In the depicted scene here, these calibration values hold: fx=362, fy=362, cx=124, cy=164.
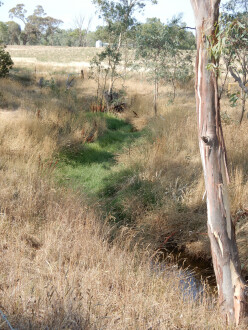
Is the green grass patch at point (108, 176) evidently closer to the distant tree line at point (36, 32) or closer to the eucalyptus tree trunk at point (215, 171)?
the eucalyptus tree trunk at point (215, 171)

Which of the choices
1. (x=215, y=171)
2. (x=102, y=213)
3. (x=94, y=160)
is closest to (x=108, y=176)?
(x=94, y=160)

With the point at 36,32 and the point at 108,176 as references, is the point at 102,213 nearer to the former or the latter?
the point at 108,176

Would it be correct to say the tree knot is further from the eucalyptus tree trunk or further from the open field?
the open field

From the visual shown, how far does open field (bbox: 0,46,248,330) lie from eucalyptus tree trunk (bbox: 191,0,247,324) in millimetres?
243

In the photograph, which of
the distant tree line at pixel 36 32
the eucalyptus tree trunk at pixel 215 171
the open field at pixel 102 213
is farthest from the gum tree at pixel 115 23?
the distant tree line at pixel 36 32

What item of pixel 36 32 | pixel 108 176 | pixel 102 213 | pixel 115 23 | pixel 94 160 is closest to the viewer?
pixel 102 213

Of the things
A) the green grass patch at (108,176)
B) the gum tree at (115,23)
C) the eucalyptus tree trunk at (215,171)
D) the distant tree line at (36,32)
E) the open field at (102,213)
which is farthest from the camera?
the distant tree line at (36,32)

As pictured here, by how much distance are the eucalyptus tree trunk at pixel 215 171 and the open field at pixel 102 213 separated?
0.24 metres

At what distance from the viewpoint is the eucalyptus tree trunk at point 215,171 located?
3.66 m

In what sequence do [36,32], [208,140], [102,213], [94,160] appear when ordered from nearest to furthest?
1. [208,140]
2. [102,213]
3. [94,160]
4. [36,32]

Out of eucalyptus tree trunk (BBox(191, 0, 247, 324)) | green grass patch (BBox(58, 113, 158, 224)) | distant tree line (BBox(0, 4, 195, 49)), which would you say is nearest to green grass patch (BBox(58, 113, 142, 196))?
green grass patch (BBox(58, 113, 158, 224))

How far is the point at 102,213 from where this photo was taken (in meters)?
6.59

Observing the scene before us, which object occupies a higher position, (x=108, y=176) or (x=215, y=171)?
(x=215, y=171)

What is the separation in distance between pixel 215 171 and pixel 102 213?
126 inches
